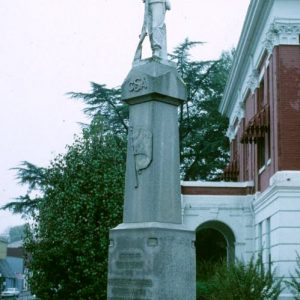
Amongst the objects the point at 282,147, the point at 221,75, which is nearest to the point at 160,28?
the point at 282,147

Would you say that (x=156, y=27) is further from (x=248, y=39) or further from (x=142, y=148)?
(x=248, y=39)

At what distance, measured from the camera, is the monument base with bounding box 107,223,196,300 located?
949cm

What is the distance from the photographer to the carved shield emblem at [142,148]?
1022cm

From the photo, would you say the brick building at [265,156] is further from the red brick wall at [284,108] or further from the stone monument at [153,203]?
the stone monument at [153,203]

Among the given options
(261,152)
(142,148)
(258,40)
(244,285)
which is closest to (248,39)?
(258,40)

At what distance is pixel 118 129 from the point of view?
40.3m

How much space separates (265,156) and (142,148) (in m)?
15.1

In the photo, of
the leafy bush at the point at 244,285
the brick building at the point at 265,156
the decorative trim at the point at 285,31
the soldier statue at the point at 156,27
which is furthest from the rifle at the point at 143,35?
the decorative trim at the point at 285,31

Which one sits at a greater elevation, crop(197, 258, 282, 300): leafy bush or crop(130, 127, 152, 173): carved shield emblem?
crop(130, 127, 152, 173): carved shield emblem

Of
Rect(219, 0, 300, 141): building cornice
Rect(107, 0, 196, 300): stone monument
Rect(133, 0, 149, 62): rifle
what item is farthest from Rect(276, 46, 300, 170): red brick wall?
Rect(107, 0, 196, 300): stone monument

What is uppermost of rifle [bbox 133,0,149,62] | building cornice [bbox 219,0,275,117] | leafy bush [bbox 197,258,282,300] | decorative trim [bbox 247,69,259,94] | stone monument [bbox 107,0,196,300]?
building cornice [bbox 219,0,275,117]

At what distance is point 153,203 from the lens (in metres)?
9.95

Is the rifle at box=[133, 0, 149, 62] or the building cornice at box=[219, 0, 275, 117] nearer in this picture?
the rifle at box=[133, 0, 149, 62]

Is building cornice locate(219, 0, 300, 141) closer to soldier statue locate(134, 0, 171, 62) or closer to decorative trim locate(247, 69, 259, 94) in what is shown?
decorative trim locate(247, 69, 259, 94)
